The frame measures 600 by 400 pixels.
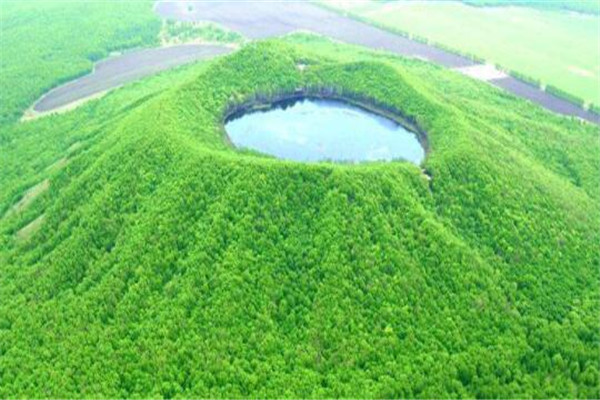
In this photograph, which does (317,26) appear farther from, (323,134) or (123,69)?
Result: (323,134)

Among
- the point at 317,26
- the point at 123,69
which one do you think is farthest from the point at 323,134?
the point at 317,26

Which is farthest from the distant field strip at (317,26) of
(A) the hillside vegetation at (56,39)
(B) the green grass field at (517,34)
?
(A) the hillside vegetation at (56,39)

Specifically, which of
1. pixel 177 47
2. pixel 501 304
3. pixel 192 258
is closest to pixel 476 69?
pixel 177 47

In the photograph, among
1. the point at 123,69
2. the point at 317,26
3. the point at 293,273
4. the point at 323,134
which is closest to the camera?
the point at 293,273

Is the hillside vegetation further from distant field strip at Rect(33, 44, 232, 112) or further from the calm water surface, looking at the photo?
the calm water surface

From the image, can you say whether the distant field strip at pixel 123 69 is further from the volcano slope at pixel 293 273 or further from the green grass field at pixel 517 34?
the green grass field at pixel 517 34

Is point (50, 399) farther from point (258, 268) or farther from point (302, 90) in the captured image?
point (302, 90)
